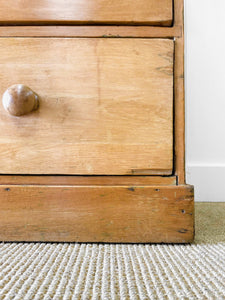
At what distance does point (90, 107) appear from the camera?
515mm

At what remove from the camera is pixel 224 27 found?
3.27ft

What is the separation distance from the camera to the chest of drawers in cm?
51

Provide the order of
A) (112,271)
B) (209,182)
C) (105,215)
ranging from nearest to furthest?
(112,271)
(105,215)
(209,182)

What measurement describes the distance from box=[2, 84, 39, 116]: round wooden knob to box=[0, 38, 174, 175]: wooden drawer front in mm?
32

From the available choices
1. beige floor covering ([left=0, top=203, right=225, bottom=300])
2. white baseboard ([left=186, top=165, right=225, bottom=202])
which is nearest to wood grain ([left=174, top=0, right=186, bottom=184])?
beige floor covering ([left=0, top=203, right=225, bottom=300])

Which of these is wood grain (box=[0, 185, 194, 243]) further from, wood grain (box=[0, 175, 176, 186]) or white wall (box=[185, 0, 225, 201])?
white wall (box=[185, 0, 225, 201])

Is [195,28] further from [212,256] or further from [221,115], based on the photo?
[212,256]

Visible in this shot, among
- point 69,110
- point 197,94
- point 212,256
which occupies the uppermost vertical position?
point 197,94

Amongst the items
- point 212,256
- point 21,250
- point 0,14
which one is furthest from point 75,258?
point 0,14

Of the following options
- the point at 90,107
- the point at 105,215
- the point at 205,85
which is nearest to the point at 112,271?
the point at 105,215

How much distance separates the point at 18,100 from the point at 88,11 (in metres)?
0.20

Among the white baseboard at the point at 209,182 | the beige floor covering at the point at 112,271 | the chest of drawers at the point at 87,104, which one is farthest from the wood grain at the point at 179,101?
the white baseboard at the point at 209,182

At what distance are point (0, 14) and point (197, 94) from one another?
691mm

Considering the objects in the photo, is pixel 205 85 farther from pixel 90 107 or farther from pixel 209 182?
pixel 90 107
